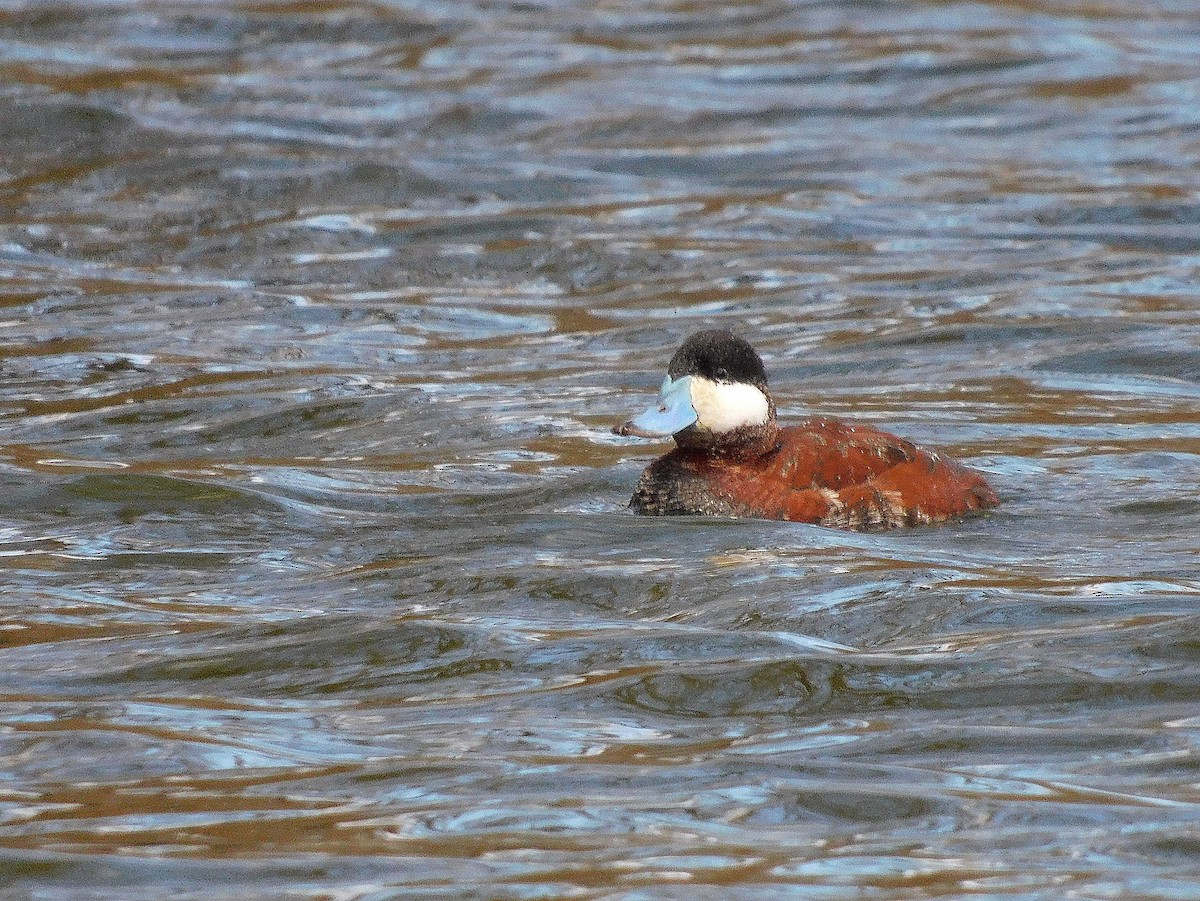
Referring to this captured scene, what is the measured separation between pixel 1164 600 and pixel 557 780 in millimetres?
2407

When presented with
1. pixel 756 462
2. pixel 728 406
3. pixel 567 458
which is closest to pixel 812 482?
pixel 756 462

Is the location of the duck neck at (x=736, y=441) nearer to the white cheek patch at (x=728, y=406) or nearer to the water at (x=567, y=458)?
the white cheek patch at (x=728, y=406)

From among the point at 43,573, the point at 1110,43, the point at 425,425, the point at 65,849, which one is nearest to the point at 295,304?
the point at 425,425

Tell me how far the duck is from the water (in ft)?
0.41

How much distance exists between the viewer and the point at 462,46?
2092 cm

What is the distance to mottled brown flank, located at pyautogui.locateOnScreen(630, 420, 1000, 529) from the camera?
756 cm

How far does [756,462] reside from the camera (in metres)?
7.66

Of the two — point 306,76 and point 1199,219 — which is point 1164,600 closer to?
point 1199,219

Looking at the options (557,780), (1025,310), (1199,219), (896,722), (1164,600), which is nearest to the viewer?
(557,780)

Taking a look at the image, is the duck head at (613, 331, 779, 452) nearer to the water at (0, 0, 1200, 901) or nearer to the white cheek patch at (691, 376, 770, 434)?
the white cheek patch at (691, 376, 770, 434)

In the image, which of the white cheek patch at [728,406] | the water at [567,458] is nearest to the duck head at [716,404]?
the white cheek patch at [728,406]

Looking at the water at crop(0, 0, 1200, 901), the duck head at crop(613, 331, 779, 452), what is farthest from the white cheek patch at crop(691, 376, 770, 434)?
the water at crop(0, 0, 1200, 901)

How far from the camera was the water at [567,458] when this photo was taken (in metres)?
4.82

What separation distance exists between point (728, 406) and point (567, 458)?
5.51ft
